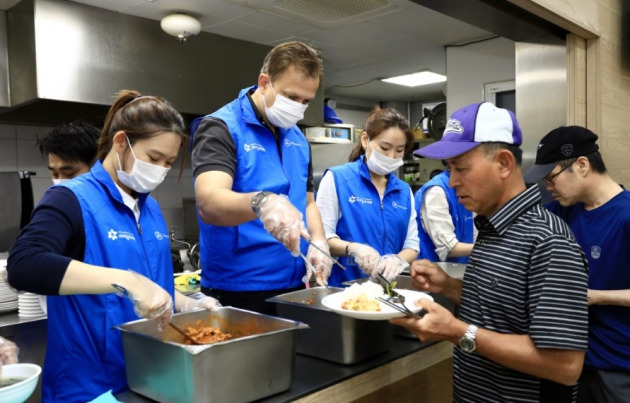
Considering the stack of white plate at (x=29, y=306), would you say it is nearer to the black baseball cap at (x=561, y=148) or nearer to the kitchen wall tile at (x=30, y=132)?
the kitchen wall tile at (x=30, y=132)

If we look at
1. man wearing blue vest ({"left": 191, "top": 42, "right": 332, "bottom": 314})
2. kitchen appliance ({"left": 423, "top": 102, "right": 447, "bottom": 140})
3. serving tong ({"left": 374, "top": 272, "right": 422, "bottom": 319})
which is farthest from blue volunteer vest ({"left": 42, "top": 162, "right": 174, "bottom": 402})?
kitchen appliance ({"left": 423, "top": 102, "right": 447, "bottom": 140})

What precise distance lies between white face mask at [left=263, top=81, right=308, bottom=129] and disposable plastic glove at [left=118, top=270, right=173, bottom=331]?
34.2 inches

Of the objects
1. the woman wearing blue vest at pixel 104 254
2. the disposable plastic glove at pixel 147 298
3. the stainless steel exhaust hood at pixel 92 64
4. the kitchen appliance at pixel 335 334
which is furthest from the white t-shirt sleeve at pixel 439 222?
the stainless steel exhaust hood at pixel 92 64

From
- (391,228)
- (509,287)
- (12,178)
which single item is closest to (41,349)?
(12,178)

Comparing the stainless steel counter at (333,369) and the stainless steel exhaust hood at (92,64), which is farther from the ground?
the stainless steel exhaust hood at (92,64)

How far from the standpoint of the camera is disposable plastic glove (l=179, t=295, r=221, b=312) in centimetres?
150

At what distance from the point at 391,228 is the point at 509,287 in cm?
119

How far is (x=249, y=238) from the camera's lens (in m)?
1.78

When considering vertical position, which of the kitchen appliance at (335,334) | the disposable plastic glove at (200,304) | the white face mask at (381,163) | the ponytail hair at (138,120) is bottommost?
the kitchen appliance at (335,334)

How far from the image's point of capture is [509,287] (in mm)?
1293

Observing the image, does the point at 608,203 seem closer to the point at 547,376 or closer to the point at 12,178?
the point at 547,376

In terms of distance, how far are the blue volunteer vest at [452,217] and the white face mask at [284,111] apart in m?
1.22

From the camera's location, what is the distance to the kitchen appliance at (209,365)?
3.71 feet

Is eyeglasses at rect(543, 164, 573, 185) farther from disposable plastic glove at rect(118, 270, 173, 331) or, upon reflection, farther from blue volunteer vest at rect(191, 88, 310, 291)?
disposable plastic glove at rect(118, 270, 173, 331)
